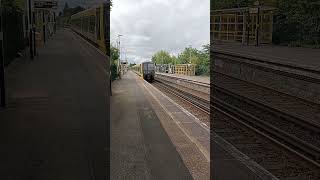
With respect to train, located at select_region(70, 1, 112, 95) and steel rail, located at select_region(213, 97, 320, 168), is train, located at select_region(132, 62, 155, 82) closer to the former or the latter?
steel rail, located at select_region(213, 97, 320, 168)

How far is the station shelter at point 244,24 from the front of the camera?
87.2 ft

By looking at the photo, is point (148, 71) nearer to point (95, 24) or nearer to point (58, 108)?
point (58, 108)

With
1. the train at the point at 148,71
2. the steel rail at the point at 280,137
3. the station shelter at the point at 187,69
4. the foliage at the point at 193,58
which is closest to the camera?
the steel rail at the point at 280,137

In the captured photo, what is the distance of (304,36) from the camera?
2427cm

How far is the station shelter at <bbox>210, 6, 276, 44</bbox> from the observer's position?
87.2 ft

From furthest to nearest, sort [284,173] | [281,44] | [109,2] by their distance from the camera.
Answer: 1. [281,44]
2. [284,173]
3. [109,2]

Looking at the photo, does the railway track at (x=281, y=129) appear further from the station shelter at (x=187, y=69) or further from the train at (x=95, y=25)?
the station shelter at (x=187, y=69)

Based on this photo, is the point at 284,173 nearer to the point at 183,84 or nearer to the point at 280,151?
the point at 280,151

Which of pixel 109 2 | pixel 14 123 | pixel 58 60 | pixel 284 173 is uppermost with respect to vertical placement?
pixel 109 2

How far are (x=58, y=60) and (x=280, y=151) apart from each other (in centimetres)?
449

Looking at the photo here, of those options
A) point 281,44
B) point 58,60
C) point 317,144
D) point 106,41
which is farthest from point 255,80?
point 106,41

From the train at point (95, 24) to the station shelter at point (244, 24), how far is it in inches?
721

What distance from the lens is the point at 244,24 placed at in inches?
1106

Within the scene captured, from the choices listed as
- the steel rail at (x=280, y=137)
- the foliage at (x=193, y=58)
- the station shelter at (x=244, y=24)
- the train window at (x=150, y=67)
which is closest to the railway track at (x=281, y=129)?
the steel rail at (x=280, y=137)
